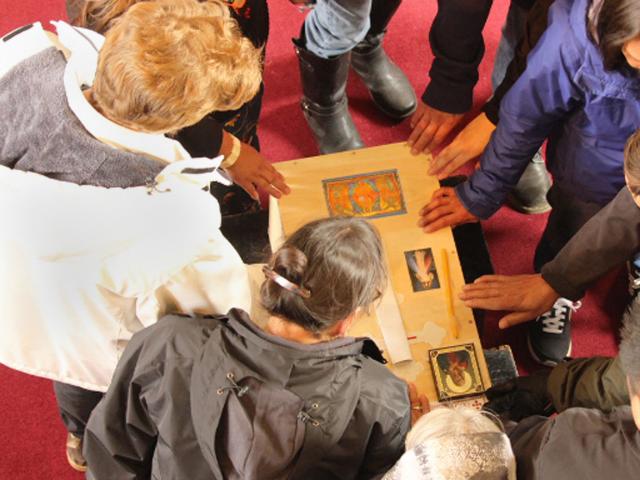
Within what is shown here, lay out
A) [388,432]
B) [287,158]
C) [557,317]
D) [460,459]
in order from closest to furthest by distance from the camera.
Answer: [460,459] → [388,432] → [557,317] → [287,158]

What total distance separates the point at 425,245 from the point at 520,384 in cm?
43

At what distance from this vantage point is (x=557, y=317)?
2.29 meters

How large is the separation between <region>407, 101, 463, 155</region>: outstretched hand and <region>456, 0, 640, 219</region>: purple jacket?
16 cm

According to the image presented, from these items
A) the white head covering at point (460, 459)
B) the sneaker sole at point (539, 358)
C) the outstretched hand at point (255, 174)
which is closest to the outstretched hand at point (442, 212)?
the outstretched hand at point (255, 174)

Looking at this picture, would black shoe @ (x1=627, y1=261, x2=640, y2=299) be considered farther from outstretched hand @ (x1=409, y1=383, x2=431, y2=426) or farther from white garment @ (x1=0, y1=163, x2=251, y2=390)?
white garment @ (x1=0, y1=163, x2=251, y2=390)

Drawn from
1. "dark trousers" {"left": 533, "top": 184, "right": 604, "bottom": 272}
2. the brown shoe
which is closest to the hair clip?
"dark trousers" {"left": 533, "top": 184, "right": 604, "bottom": 272}

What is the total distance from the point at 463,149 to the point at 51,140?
1.23m

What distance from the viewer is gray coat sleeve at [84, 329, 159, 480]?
1.33m

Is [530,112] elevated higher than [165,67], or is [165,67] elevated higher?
[165,67]

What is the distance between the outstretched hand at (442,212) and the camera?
6.27ft

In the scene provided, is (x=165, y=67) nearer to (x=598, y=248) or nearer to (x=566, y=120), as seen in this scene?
(x=566, y=120)

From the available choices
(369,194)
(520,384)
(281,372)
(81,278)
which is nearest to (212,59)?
(81,278)

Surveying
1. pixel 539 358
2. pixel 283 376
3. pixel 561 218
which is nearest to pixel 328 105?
pixel 561 218

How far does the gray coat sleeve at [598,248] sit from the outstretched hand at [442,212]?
10.5 inches
